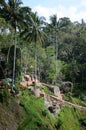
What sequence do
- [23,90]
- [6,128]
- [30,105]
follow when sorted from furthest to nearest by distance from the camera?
[23,90], [30,105], [6,128]

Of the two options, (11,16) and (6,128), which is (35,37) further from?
(6,128)

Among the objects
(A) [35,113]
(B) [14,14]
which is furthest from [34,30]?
(A) [35,113]

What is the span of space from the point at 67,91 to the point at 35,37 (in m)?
19.6

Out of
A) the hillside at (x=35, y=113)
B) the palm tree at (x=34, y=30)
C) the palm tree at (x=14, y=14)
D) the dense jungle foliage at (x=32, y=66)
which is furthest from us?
the palm tree at (x=34, y=30)

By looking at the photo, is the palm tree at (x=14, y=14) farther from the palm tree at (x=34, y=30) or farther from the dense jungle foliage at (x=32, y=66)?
the palm tree at (x=34, y=30)

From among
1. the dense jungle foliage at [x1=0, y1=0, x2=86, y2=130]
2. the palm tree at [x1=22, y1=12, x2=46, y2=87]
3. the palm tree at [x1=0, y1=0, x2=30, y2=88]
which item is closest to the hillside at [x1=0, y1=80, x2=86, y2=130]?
the dense jungle foliage at [x1=0, y1=0, x2=86, y2=130]

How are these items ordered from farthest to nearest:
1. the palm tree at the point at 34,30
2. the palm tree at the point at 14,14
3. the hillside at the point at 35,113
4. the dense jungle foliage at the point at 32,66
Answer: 1. the palm tree at the point at 34,30
2. the palm tree at the point at 14,14
3. the dense jungle foliage at the point at 32,66
4. the hillside at the point at 35,113

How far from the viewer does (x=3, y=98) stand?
122ft

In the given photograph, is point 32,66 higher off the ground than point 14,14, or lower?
lower

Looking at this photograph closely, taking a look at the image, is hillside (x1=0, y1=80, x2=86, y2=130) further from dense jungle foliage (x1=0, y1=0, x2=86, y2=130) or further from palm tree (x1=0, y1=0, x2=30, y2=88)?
palm tree (x1=0, y1=0, x2=30, y2=88)

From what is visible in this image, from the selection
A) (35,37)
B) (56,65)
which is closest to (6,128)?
(35,37)

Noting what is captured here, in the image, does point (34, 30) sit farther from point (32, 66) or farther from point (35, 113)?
point (32, 66)

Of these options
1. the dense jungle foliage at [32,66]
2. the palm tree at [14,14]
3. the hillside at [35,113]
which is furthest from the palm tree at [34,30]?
the hillside at [35,113]

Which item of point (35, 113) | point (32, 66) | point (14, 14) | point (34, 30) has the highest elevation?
point (14, 14)
